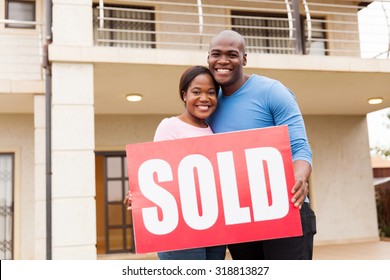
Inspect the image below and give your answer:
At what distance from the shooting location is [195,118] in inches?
83.0

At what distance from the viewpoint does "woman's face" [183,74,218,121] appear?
2.01 m

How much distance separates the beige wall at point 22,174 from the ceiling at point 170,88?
35 cm

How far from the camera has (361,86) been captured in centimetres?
772

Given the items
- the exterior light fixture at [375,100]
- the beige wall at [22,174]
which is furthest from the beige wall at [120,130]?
the exterior light fixture at [375,100]

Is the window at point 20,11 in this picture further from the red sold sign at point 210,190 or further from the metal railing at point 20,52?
the red sold sign at point 210,190

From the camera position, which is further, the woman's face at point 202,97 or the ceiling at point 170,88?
the ceiling at point 170,88

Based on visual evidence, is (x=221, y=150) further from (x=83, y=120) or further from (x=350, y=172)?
(x=350, y=172)

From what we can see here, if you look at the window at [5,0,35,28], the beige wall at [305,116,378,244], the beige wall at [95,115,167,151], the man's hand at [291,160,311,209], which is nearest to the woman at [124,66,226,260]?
the man's hand at [291,160,311,209]

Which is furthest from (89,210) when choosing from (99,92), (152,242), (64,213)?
(152,242)

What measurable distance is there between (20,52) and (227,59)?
24.2 ft

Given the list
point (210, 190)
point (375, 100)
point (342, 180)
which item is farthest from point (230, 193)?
point (342, 180)

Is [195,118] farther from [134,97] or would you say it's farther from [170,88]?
[134,97]

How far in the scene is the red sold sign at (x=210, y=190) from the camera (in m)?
1.97

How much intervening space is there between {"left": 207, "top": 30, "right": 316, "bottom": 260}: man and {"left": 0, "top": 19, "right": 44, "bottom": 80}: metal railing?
6.97 meters
